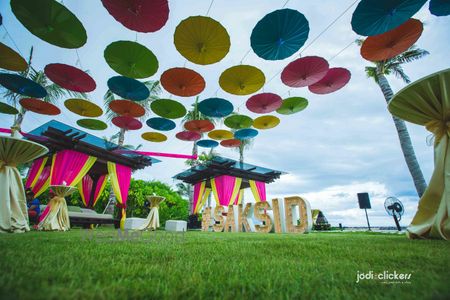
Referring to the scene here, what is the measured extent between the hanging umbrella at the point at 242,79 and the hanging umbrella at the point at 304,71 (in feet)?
2.82

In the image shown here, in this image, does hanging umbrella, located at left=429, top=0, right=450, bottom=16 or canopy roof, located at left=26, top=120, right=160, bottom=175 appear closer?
hanging umbrella, located at left=429, top=0, right=450, bottom=16

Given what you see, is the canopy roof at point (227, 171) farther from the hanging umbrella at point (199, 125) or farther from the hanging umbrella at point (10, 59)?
the hanging umbrella at point (10, 59)

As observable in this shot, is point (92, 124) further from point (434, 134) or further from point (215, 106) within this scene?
point (434, 134)

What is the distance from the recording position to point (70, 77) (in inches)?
272

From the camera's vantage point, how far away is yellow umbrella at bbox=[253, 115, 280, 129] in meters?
9.69

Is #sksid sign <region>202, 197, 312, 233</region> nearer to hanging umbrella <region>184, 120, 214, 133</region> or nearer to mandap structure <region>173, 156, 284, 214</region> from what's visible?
mandap structure <region>173, 156, 284, 214</region>

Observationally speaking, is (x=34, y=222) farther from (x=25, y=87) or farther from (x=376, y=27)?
(x=376, y=27)

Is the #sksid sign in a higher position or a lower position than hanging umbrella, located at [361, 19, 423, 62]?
lower

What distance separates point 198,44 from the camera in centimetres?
593

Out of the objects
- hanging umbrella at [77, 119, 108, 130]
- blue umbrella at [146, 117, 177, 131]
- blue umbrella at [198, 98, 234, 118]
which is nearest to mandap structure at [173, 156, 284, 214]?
blue umbrella at [146, 117, 177, 131]

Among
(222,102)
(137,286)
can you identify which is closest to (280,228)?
(222,102)

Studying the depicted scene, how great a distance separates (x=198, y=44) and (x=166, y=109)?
338cm

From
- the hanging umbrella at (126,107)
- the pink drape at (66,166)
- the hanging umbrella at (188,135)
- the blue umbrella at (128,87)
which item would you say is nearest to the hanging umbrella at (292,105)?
the hanging umbrella at (188,135)

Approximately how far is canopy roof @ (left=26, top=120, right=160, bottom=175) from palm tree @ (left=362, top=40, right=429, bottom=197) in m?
14.2
